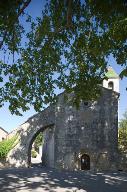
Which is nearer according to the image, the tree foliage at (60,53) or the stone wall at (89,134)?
the tree foliage at (60,53)

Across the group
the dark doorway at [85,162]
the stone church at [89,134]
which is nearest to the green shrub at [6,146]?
the stone church at [89,134]

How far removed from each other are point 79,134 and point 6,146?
25.1ft

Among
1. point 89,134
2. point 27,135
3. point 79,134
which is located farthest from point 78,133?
point 27,135

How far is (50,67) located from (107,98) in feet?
55.8

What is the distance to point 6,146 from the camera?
32.2 m

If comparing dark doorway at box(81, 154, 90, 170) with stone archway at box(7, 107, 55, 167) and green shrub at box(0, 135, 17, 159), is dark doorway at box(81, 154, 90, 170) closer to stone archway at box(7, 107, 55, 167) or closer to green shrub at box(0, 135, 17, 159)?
stone archway at box(7, 107, 55, 167)

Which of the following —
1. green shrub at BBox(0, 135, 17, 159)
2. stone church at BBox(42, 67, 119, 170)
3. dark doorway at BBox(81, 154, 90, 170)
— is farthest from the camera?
dark doorway at BBox(81, 154, 90, 170)

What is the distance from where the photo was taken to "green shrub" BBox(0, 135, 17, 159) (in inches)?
1254

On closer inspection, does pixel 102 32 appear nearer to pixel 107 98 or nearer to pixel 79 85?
pixel 79 85

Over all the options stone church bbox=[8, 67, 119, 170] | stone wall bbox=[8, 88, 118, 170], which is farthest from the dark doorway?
stone wall bbox=[8, 88, 118, 170]

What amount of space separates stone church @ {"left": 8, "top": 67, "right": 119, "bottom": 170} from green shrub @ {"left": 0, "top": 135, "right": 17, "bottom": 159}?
44 cm

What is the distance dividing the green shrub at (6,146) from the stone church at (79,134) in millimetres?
440

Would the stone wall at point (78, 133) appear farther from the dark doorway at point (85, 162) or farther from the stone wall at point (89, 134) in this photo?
the dark doorway at point (85, 162)

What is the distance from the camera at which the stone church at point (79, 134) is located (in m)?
31.8
